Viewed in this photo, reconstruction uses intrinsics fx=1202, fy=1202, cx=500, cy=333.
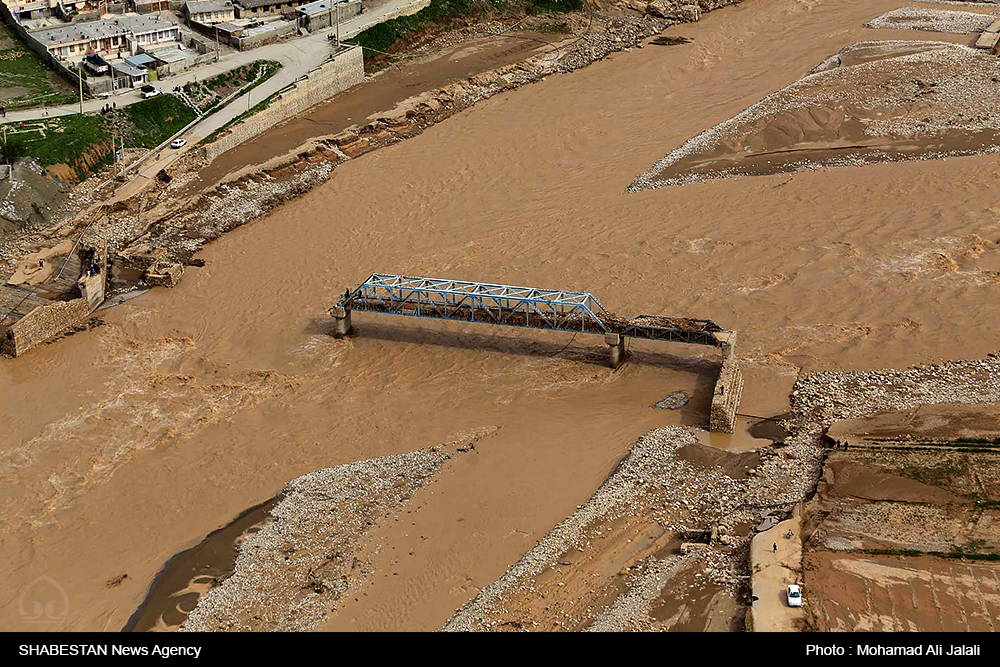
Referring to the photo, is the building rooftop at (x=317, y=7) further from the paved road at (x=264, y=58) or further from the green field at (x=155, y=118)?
the green field at (x=155, y=118)

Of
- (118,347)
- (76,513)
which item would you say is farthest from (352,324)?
(76,513)

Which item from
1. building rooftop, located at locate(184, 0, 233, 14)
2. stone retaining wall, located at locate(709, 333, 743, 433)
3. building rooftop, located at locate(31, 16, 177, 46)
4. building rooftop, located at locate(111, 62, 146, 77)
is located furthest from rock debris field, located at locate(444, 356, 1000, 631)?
building rooftop, located at locate(184, 0, 233, 14)

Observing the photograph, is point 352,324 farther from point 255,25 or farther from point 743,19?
point 743,19

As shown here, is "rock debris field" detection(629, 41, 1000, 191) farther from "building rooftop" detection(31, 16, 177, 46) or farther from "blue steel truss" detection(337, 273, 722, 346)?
"building rooftop" detection(31, 16, 177, 46)

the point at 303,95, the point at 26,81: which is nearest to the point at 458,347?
the point at 303,95

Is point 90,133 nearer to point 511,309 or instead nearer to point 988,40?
point 511,309

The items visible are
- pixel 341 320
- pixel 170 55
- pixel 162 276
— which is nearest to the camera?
pixel 341 320

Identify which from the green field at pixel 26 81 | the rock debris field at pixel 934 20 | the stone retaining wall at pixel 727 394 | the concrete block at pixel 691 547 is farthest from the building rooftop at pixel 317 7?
the concrete block at pixel 691 547
